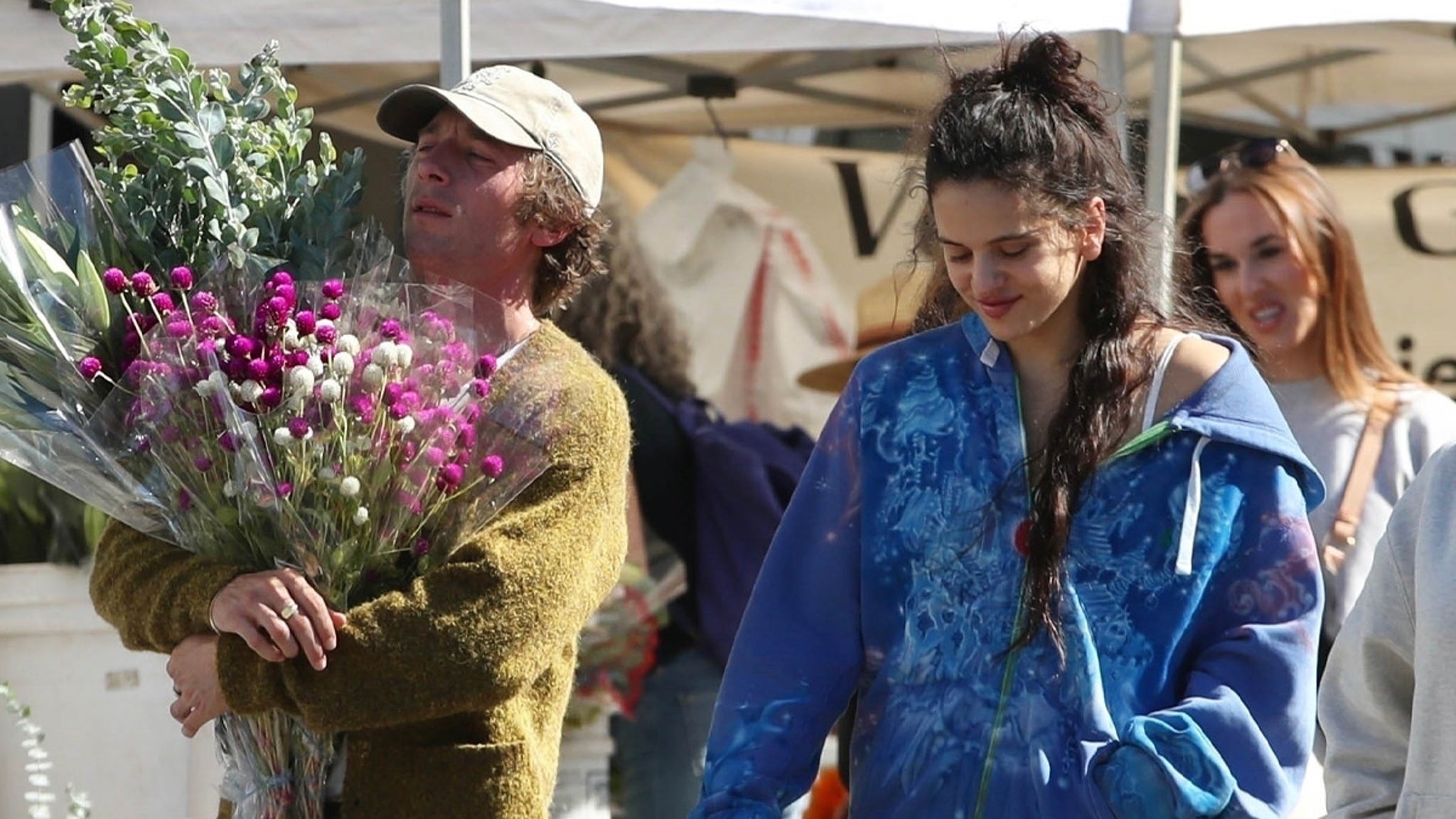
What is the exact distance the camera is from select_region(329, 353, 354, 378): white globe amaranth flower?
6.80 feet

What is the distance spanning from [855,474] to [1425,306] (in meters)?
4.86

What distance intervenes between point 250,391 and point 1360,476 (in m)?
2.16

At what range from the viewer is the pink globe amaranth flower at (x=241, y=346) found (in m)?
2.10

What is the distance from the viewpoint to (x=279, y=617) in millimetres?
2096

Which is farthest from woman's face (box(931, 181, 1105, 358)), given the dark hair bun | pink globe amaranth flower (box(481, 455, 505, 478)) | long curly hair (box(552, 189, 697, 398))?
long curly hair (box(552, 189, 697, 398))

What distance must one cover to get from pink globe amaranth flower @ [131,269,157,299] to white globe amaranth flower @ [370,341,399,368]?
0.27 metres

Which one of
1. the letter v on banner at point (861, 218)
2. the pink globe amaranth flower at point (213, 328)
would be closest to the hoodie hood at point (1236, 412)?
the pink globe amaranth flower at point (213, 328)

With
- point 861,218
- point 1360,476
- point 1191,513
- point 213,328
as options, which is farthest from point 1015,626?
point 861,218

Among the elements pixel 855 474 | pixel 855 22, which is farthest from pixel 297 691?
pixel 855 22

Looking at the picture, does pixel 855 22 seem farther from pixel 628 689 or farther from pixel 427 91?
pixel 628 689

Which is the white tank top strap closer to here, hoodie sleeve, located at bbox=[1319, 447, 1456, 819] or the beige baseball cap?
hoodie sleeve, located at bbox=[1319, 447, 1456, 819]

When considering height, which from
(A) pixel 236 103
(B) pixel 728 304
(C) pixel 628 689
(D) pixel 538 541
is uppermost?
(A) pixel 236 103

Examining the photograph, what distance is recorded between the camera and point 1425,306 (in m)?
6.51

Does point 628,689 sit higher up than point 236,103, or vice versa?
point 236,103
